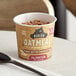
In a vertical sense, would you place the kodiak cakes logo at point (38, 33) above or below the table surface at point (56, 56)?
above

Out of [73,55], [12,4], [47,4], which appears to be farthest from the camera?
[12,4]

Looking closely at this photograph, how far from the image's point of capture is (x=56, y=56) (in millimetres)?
730

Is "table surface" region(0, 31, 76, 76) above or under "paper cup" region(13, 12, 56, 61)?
under

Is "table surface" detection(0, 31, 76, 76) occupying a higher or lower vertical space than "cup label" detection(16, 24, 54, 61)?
lower

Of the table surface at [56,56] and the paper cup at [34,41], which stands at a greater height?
the paper cup at [34,41]

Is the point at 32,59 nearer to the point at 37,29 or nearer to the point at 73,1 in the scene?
the point at 37,29

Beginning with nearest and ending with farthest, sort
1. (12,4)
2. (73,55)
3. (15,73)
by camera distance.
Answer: (15,73) < (73,55) < (12,4)

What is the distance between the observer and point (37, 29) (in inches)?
27.0

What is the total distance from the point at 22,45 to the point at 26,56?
1.3 inches

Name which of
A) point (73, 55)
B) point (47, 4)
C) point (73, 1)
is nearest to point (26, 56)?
point (73, 55)

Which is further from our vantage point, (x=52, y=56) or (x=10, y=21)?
(x=10, y=21)

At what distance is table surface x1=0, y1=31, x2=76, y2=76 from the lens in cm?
64

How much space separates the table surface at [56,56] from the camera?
2.09 feet

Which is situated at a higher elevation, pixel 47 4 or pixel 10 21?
pixel 47 4
